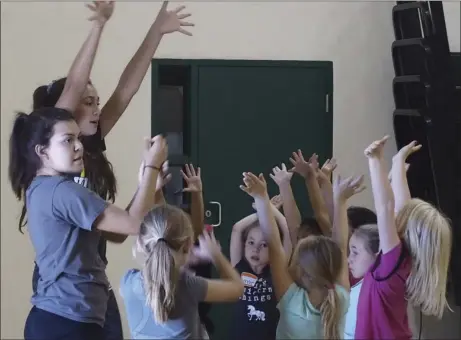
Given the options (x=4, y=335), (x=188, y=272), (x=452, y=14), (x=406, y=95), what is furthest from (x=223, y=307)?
(x=452, y=14)

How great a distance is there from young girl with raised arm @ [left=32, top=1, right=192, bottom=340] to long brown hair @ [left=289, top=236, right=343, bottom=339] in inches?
21.8

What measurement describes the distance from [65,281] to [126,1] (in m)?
2.01

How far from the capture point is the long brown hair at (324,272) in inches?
69.3

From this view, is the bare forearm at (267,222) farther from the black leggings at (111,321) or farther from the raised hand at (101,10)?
the raised hand at (101,10)

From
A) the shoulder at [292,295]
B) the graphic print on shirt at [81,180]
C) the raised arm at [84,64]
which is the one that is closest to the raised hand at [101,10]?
the raised arm at [84,64]

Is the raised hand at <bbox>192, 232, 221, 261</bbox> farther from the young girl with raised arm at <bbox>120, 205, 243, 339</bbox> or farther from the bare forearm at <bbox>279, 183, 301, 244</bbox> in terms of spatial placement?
the bare forearm at <bbox>279, 183, 301, 244</bbox>

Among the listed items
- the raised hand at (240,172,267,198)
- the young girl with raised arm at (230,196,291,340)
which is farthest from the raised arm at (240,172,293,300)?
the young girl with raised arm at (230,196,291,340)

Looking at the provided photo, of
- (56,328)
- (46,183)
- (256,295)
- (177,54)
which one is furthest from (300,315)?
(177,54)

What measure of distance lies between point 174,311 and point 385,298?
60 cm

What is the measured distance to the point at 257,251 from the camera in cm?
216

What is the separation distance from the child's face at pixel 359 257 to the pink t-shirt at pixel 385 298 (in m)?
0.17

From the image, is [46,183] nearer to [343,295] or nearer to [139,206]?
[139,206]

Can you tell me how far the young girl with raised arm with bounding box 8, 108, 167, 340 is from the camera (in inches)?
65.4

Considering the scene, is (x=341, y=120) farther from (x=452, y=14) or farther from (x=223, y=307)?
(x=223, y=307)
